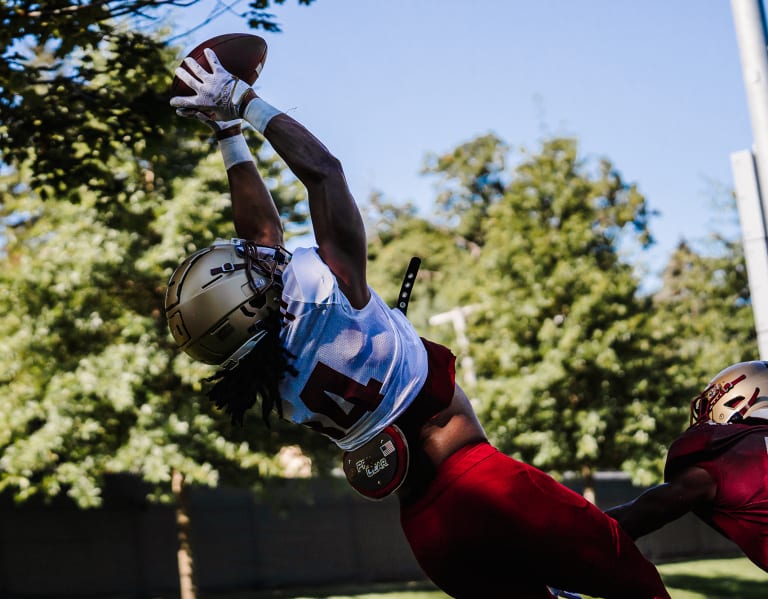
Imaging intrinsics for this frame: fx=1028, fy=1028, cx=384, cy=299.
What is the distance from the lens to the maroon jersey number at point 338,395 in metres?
3.11

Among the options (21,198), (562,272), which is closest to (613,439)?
(562,272)

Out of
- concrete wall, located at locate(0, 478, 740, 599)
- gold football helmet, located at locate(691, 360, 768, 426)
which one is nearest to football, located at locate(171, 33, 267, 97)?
gold football helmet, located at locate(691, 360, 768, 426)

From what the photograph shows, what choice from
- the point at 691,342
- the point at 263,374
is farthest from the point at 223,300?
the point at 691,342

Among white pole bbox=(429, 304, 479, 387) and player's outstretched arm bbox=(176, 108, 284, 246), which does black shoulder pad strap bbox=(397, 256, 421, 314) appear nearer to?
player's outstretched arm bbox=(176, 108, 284, 246)

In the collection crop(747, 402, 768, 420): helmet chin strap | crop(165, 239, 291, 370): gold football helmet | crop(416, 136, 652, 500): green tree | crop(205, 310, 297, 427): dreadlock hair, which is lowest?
crop(747, 402, 768, 420): helmet chin strap

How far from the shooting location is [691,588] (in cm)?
1572

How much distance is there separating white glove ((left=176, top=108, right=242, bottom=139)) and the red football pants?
1402 millimetres

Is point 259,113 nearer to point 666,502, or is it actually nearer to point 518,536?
point 518,536

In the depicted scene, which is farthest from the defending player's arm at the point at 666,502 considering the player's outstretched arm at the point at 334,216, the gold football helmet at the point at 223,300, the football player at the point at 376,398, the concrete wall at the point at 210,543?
the concrete wall at the point at 210,543

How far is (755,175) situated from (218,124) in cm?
295

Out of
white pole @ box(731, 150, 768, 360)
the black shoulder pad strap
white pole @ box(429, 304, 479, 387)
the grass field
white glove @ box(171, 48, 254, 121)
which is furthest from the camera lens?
white pole @ box(429, 304, 479, 387)

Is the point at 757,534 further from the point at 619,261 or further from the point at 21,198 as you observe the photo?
the point at 619,261

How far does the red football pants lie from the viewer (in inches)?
118

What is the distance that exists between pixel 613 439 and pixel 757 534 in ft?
48.9
